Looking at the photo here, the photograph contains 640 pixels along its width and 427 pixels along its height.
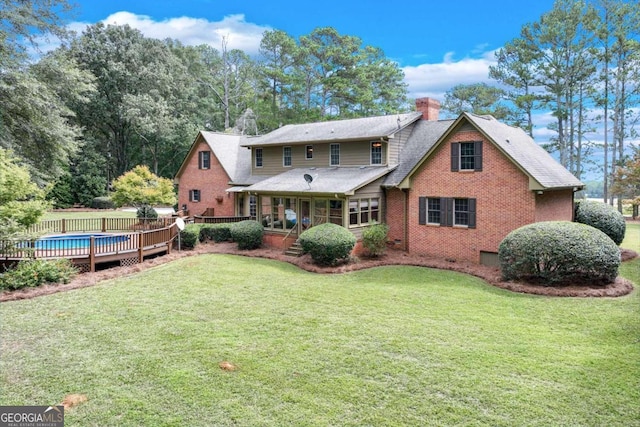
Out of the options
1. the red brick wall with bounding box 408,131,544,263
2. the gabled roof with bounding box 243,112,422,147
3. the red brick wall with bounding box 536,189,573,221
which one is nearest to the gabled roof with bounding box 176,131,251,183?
the gabled roof with bounding box 243,112,422,147

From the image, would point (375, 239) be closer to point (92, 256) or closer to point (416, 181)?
point (416, 181)

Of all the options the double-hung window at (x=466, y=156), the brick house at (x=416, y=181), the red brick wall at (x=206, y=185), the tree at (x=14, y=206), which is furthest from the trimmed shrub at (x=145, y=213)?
the double-hung window at (x=466, y=156)

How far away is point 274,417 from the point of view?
582cm

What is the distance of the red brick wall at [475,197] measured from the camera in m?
15.6

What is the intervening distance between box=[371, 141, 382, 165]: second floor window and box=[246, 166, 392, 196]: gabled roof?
41cm

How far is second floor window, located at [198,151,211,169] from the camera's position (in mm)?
28625

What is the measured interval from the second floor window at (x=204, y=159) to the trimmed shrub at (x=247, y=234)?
9.91m

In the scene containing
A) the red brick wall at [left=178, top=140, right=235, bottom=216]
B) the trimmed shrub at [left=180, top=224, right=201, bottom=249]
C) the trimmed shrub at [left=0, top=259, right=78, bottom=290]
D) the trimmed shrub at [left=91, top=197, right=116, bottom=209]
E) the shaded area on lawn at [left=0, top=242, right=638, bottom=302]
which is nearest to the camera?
the shaded area on lawn at [left=0, top=242, right=638, bottom=302]

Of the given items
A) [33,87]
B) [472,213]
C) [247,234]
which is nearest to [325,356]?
[472,213]

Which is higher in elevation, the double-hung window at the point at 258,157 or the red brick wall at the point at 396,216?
the double-hung window at the point at 258,157

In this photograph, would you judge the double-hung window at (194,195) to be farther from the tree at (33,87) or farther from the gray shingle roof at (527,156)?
the gray shingle roof at (527,156)

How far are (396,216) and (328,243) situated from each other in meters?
4.99

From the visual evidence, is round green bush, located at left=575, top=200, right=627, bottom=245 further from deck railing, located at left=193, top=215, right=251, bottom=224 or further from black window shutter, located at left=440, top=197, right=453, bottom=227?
deck railing, located at left=193, top=215, right=251, bottom=224

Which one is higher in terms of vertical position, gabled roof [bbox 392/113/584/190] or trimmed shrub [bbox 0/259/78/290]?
gabled roof [bbox 392/113/584/190]
